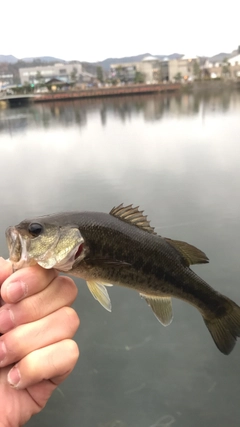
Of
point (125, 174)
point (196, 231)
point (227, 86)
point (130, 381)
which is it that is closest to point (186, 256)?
point (130, 381)

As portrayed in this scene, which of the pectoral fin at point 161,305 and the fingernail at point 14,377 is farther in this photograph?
the pectoral fin at point 161,305

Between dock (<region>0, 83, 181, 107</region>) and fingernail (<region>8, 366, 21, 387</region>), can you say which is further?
dock (<region>0, 83, 181, 107</region>)

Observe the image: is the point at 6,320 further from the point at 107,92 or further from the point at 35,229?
the point at 107,92

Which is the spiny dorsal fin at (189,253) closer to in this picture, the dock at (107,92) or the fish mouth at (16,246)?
the fish mouth at (16,246)

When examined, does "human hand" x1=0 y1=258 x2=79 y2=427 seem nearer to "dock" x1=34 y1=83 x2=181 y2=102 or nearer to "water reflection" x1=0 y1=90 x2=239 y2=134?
"water reflection" x1=0 y1=90 x2=239 y2=134

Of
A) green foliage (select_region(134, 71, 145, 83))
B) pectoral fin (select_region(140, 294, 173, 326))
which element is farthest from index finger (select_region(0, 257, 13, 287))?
green foliage (select_region(134, 71, 145, 83))

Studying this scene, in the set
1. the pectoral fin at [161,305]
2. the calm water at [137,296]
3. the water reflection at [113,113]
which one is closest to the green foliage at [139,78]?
the water reflection at [113,113]

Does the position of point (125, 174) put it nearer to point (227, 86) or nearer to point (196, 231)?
point (196, 231)
